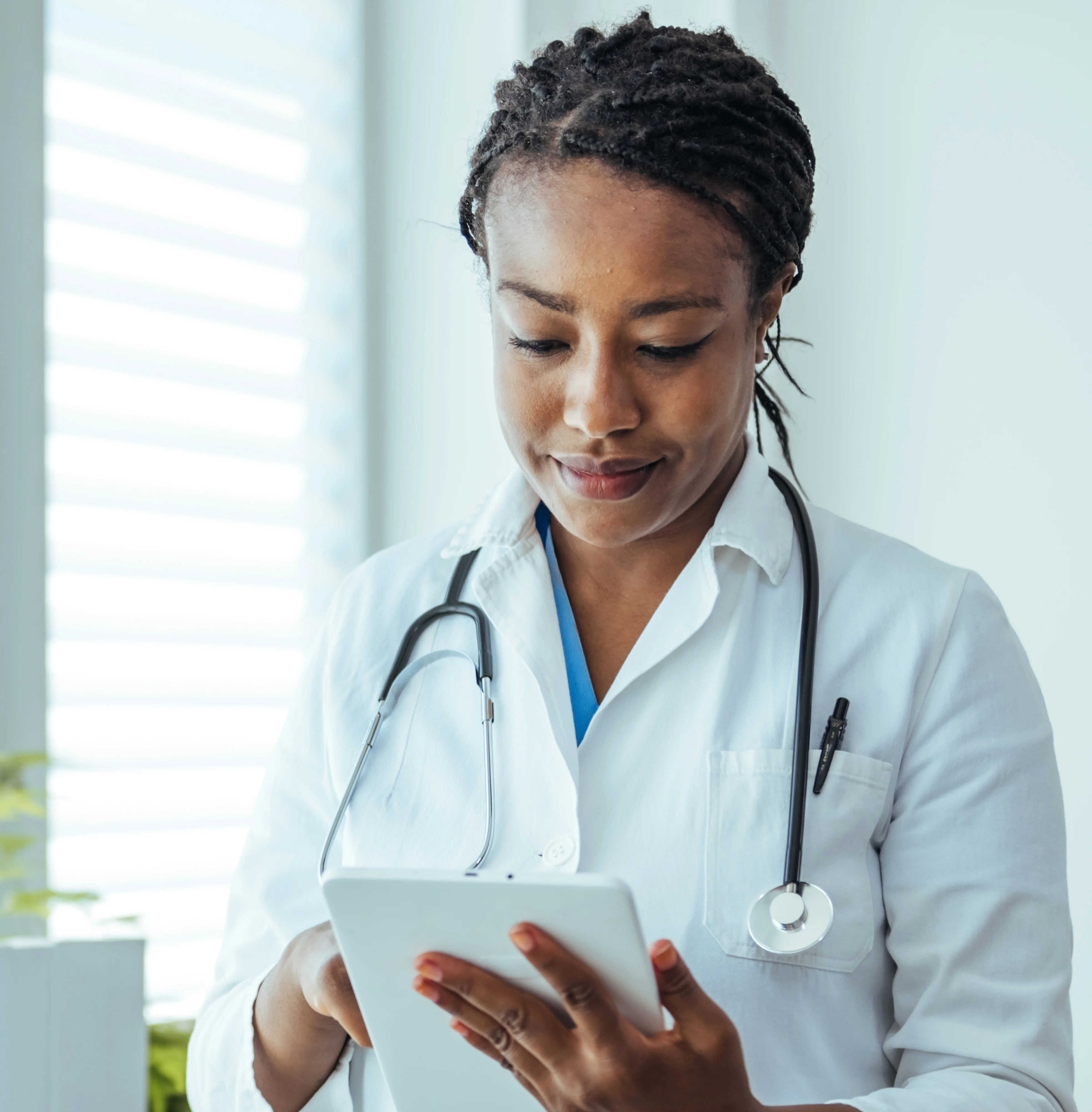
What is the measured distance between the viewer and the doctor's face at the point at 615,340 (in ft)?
3.12

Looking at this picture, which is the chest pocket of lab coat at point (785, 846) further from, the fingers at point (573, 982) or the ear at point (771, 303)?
the ear at point (771, 303)

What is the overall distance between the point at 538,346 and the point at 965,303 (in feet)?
3.77

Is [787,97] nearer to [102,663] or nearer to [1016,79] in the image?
[1016,79]

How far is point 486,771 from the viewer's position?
1071mm

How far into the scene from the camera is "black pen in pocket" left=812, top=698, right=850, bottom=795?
991 mm

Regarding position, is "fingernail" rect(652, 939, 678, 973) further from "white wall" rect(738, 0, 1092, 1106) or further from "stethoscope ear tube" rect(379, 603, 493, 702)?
"white wall" rect(738, 0, 1092, 1106)

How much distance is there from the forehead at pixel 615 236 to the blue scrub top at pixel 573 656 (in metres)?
0.27

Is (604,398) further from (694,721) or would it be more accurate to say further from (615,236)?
(694,721)

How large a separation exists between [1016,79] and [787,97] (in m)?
0.95

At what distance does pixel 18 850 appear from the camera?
1513 mm

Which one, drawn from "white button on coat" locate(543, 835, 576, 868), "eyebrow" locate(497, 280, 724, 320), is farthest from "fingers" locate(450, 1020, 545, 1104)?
"eyebrow" locate(497, 280, 724, 320)

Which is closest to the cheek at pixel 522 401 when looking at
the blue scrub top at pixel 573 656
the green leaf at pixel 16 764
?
the blue scrub top at pixel 573 656

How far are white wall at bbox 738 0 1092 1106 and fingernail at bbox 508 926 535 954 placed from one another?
4.30 feet

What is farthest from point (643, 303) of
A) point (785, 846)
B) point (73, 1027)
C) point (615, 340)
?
point (73, 1027)
